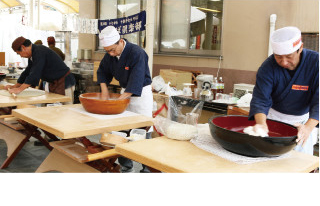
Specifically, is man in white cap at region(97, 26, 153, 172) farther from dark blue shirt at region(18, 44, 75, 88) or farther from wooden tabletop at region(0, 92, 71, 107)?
dark blue shirt at region(18, 44, 75, 88)

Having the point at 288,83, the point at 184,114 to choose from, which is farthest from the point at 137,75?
the point at 288,83

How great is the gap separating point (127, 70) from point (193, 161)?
155cm

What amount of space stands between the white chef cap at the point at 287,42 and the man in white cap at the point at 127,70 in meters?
1.24

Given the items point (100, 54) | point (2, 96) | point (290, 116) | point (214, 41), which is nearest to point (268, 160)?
point (290, 116)

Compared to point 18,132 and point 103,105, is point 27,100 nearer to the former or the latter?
point 18,132

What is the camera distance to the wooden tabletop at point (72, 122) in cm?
180

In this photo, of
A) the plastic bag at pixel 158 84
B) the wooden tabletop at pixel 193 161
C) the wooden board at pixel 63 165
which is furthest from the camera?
the plastic bag at pixel 158 84

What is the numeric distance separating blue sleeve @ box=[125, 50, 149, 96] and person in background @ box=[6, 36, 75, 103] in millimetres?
1315

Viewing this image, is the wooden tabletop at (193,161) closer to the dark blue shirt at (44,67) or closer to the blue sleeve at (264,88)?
the blue sleeve at (264,88)

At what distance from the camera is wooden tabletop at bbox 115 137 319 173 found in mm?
1185

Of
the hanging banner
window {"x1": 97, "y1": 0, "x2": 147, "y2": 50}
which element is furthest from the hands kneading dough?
window {"x1": 97, "y1": 0, "x2": 147, "y2": 50}

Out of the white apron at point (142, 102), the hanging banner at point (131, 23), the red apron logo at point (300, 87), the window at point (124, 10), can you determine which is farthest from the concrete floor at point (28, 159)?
the window at point (124, 10)
